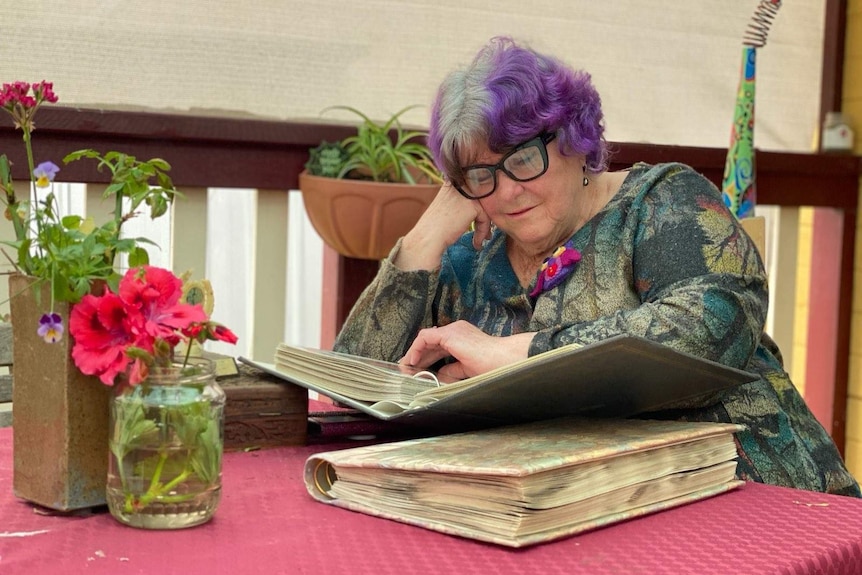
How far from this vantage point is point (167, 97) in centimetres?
248

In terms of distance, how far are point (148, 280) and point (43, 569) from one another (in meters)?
0.24

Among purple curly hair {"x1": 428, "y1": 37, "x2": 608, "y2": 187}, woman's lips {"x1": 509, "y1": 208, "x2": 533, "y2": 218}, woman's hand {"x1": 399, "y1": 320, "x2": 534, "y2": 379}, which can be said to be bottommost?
woman's hand {"x1": 399, "y1": 320, "x2": 534, "y2": 379}

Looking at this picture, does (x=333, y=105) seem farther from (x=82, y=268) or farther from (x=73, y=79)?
(x=82, y=268)

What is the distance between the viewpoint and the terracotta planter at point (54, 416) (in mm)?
956

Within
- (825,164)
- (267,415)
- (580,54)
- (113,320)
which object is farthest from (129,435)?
(825,164)

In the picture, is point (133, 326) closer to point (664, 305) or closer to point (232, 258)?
point (664, 305)

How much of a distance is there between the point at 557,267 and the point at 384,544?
75cm

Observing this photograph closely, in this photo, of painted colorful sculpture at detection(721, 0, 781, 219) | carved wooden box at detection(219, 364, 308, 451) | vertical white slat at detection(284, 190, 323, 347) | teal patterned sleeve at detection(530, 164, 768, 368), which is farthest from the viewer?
vertical white slat at detection(284, 190, 323, 347)

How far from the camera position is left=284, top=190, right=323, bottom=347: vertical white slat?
309cm

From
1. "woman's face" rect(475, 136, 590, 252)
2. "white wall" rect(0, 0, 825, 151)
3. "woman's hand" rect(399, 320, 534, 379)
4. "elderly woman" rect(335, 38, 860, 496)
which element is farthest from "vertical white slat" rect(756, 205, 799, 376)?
"woman's hand" rect(399, 320, 534, 379)

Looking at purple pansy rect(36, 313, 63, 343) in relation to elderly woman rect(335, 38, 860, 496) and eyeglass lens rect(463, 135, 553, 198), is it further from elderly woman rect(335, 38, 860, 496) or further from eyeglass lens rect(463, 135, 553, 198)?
eyeglass lens rect(463, 135, 553, 198)

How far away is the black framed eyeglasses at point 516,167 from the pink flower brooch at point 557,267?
118mm

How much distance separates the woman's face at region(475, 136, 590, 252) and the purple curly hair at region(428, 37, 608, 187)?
2 cm

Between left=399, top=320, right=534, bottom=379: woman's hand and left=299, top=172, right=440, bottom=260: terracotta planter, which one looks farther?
left=299, top=172, right=440, bottom=260: terracotta planter
